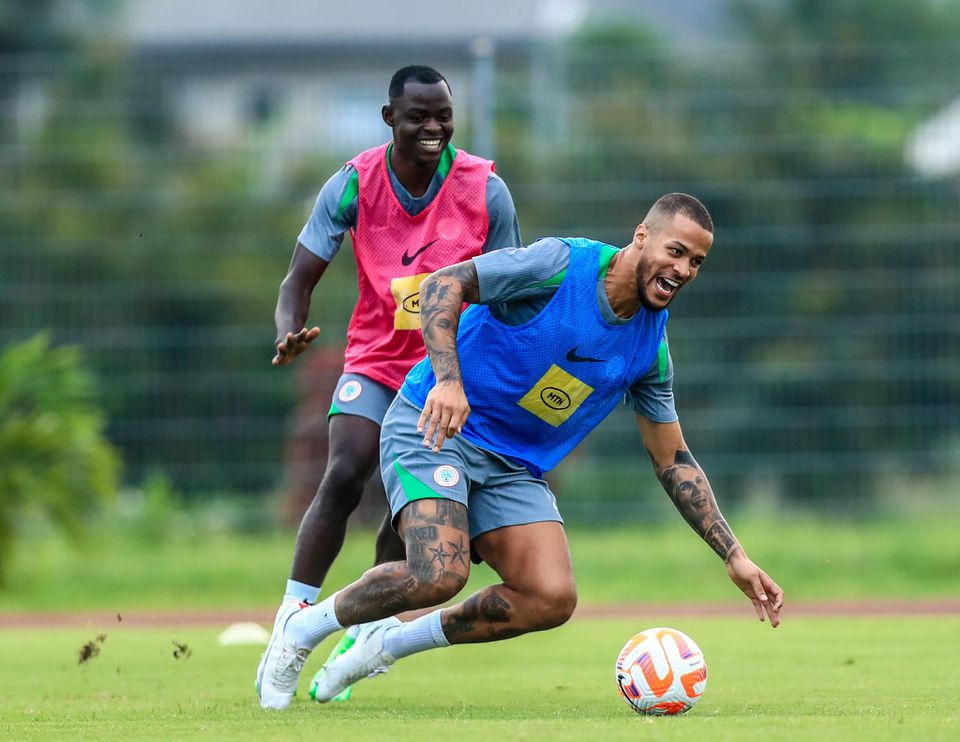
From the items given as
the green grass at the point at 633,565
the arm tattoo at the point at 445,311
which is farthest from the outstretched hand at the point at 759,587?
the green grass at the point at 633,565

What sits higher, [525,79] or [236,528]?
[525,79]

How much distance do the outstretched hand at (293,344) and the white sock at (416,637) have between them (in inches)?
45.6

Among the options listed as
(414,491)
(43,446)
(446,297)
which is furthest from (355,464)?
(43,446)

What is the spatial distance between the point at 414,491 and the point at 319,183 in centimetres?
879

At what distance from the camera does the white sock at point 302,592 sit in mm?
6895

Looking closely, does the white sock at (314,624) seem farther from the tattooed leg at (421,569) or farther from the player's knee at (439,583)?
the player's knee at (439,583)

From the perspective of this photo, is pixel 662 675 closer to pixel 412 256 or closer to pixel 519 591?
pixel 519 591

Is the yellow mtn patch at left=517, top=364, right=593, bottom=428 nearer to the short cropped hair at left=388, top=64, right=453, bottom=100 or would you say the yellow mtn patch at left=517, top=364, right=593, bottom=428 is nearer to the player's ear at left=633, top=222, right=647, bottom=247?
the player's ear at left=633, top=222, right=647, bottom=247

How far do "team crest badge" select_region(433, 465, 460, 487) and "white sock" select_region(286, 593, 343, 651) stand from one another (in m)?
0.63

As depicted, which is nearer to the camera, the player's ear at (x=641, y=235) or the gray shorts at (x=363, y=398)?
the player's ear at (x=641, y=235)

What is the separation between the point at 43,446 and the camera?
12742mm

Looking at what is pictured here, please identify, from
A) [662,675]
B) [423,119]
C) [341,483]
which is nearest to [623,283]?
[423,119]

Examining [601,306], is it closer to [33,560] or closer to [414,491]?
[414,491]

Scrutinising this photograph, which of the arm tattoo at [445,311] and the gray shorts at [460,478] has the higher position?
the arm tattoo at [445,311]
